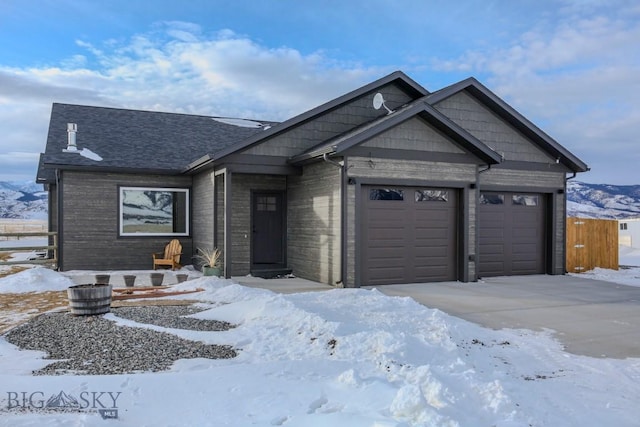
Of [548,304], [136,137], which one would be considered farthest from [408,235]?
[136,137]

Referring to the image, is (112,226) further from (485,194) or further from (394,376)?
(394,376)

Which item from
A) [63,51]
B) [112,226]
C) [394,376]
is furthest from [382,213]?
[63,51]

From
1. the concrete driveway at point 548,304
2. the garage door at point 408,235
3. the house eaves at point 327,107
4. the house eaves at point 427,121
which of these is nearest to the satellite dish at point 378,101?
the house eaves at point 327,107

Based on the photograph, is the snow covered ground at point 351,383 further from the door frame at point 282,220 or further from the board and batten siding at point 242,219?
the door frame at point 282,220

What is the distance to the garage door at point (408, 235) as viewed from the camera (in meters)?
11.0

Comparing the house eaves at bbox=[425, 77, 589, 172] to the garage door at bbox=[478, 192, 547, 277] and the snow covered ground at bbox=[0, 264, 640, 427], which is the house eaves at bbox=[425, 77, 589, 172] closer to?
the garage door at bbox=[478, 192, 547, 277]

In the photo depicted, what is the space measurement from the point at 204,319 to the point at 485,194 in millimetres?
8456

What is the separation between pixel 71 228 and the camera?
531 inches

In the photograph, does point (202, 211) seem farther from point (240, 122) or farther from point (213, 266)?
point (240, 122)

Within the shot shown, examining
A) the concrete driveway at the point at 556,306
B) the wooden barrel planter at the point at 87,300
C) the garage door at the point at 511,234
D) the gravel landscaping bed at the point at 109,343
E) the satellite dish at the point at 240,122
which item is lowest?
the concrete driveway at the point at 556,306

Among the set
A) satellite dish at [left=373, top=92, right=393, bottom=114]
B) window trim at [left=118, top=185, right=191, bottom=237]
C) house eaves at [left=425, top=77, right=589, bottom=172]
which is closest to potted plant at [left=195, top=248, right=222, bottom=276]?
window trim at [left=118, top=185, right=191, bottom=237]

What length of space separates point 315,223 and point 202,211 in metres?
3.65

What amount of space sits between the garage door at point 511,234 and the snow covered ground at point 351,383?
252 inches

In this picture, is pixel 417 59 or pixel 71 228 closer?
pixel 71 228
